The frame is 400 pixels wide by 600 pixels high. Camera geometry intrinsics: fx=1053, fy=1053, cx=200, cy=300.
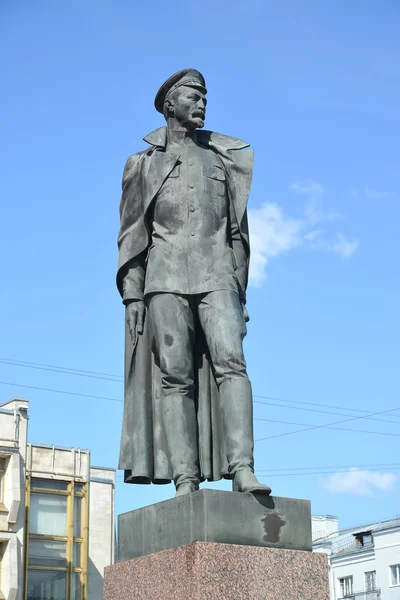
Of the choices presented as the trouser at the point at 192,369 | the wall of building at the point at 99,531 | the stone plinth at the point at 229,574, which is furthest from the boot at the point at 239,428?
the wall of building at the point at 99,531

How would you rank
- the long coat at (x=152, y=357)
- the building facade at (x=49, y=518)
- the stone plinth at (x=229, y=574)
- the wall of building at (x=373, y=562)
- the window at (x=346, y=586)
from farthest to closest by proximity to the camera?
the window at (x=346, y=586) < the wall of building at (x=373, y=562) < the building facade at (x=49, y=518) < the long coat at (x=152, y=357) < the stone plinth at (x=229, y=574)

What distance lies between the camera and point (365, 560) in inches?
2549

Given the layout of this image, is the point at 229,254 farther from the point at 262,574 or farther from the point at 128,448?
the point at 262,574

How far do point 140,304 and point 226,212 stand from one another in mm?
1167

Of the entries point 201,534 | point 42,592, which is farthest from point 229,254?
point 42,592

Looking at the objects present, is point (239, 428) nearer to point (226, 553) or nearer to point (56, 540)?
point (226, 553)

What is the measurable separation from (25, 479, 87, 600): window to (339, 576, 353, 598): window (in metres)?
24.8

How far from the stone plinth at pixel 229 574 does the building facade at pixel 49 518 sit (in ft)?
122

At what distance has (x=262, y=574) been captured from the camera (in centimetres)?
805

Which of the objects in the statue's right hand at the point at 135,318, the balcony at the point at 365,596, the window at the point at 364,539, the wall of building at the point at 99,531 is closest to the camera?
the statue's right hand at the point at 135,318

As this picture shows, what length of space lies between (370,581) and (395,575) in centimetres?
255

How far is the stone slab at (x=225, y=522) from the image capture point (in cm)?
805

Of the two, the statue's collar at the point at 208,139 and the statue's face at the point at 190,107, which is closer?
the statue's face at the point at 190,107

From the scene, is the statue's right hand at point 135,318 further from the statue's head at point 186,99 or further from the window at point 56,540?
the window at point 56,540
